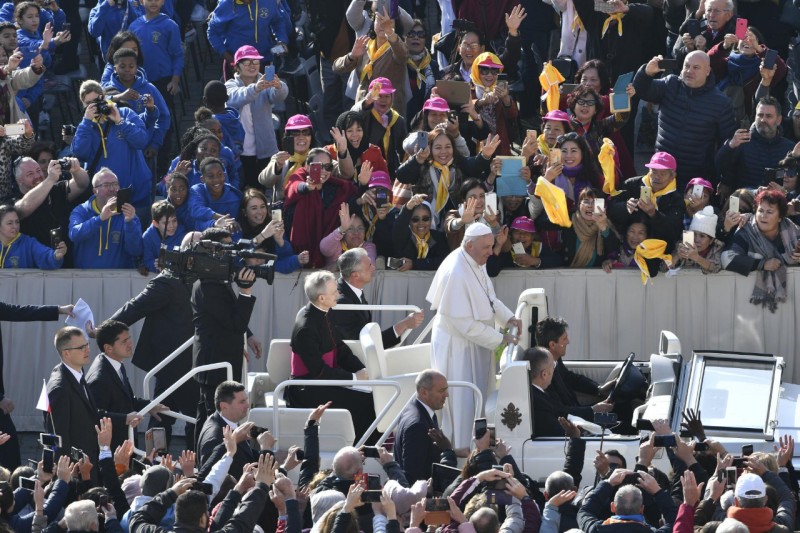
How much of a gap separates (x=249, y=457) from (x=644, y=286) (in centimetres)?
526

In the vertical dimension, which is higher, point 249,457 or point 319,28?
point 319,28

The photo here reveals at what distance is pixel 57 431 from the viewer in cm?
1404

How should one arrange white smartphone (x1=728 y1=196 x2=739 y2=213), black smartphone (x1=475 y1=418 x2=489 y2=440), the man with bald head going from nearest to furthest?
black smartphone (x1=475 y1=418 x2=489 y2=440) → white smartphone (x1=728 y1=196 x2=739 y2=213) → the man with bald head

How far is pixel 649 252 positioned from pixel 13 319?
17.8 ft

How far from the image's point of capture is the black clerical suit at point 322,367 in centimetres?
1473

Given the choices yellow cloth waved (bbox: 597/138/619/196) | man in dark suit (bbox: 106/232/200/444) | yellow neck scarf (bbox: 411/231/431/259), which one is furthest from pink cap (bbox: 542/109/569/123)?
man in dark suit (bbox: 106/232/200/444)

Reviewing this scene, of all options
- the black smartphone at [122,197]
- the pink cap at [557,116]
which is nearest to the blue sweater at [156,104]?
the black smartphone at [122,197]

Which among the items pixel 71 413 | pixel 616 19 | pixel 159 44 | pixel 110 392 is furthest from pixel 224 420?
pixel 616 19

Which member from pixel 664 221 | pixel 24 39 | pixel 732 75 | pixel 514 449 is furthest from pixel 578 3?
pixel 514 449

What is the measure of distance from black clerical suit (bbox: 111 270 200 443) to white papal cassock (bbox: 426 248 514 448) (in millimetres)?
2345

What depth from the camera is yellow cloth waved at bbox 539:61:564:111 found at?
18.8 m

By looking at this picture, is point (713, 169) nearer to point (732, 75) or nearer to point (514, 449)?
point (732, 75)

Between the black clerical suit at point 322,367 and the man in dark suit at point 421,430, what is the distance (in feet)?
4.01

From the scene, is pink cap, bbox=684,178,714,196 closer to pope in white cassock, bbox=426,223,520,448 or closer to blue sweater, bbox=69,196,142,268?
pope in white cassock, bbox=426,223,520,448
